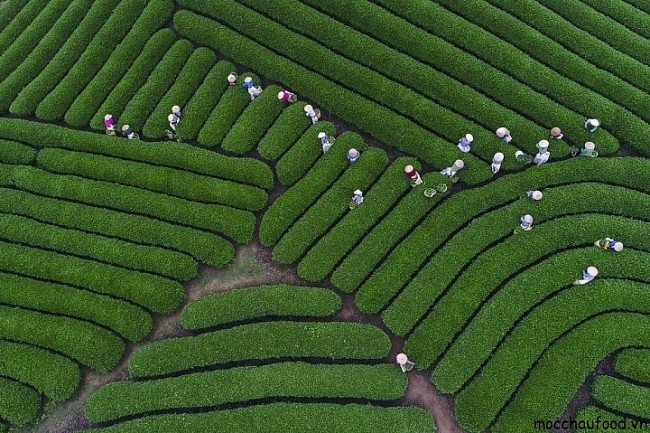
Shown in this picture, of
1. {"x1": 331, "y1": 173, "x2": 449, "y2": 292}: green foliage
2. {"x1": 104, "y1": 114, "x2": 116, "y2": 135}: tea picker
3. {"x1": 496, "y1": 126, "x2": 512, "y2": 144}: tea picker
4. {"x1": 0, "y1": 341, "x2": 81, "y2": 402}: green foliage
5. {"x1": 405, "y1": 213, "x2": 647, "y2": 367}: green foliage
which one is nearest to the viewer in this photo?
{"x1": 405, "y1": 213, "x2": 647, "y2": 367}: green foliage

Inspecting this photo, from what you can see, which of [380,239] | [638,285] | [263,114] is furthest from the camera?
[263,114]

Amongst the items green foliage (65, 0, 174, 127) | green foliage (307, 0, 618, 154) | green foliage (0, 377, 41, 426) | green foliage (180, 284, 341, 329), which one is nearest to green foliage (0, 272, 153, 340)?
green foliage (180, 284, 341, 329)

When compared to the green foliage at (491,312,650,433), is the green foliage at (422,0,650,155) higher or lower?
higher

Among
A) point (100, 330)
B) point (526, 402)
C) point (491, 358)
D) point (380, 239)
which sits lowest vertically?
point (100, 330)

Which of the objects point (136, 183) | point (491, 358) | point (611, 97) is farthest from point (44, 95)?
point (611, 97)

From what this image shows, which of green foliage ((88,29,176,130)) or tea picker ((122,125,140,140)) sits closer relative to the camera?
tea picker ((122,125,140,140))

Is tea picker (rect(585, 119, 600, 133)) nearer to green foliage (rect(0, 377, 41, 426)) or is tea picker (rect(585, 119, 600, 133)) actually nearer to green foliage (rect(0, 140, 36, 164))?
green foliage (rect(0, 377, 41, 426))

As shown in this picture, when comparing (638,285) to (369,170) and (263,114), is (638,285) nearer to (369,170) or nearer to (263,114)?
(369,170)

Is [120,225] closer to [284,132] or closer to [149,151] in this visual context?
[149,151]

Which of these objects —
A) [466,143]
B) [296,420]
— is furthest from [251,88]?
[296,420]
